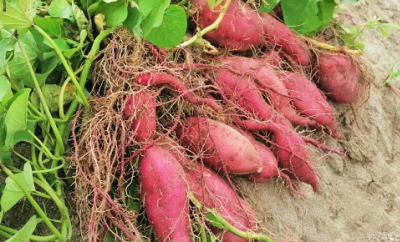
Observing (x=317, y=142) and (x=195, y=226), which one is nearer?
(x=195, y=226)

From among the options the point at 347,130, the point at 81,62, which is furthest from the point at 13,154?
the point at 347,130

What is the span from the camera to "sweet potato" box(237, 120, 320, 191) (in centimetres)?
112

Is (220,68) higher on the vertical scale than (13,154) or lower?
higher

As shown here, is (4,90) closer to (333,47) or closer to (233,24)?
(233,24)

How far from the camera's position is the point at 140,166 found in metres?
0.94

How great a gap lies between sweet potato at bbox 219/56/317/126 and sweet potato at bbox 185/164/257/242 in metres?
0.27

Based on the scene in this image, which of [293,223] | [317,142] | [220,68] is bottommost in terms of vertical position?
[293,223]

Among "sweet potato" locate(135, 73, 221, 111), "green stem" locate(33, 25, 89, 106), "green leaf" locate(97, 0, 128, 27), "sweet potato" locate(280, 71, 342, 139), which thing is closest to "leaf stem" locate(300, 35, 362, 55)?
"sweet potato" locate(280, 71, 342, 139)

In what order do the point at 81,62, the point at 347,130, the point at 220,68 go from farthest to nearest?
the point at 347,130 → the point at 220,68 → the point at 81,62

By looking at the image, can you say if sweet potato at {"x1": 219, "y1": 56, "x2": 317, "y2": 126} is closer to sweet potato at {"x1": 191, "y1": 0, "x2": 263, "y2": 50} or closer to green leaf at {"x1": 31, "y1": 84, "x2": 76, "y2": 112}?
sweet potato at {"x1": 191, "y1": 0, "x2": 263, "y2": 50}

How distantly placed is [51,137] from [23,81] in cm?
11

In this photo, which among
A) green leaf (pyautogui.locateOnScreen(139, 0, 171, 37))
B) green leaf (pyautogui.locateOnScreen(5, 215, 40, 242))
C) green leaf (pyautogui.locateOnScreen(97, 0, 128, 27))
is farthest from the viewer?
green leaf (pyautogui.locateOnScreen(97, 0, 128, 27))

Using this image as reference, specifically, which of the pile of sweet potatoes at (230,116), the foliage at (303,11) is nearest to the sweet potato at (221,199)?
the pile of sweet potatoes at (230,116)

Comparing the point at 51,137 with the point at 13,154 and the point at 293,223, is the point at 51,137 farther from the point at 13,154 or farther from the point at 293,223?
the point at 293,223
